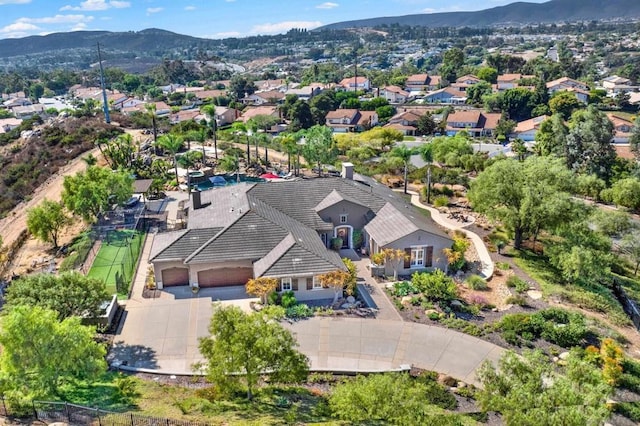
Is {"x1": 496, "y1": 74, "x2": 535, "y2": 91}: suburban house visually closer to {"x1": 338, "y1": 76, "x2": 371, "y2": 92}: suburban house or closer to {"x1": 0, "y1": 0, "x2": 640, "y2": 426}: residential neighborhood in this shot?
{"x1": 338, "y1": 76, "x2": 371, "y2": 92}: suburban house

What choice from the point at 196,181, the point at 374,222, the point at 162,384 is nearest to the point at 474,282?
the point at 374,222

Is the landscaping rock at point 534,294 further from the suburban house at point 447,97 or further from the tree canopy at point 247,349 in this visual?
the suburban house at point 447,97

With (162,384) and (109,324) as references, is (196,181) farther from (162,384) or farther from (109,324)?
(162,384)

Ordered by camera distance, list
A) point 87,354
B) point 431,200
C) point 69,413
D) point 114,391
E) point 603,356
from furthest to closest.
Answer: point 431,200 < point 603,356 < point 114,391 < point 87,354 < point 69,413

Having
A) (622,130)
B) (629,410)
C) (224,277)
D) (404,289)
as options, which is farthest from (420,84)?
(629,410)

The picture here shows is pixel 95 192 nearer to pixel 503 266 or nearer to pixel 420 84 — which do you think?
pixel 503 266

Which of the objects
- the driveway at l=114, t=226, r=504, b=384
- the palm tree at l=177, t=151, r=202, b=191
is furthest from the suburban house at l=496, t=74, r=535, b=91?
the driveway at l=114, t=226, r=504, b=384
